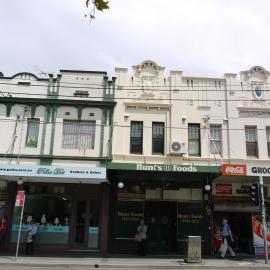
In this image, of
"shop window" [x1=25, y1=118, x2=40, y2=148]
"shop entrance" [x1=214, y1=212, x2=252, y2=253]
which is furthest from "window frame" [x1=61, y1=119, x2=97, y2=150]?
"shop entrance" [x1=214, y1=212, x2=252, y2=253]

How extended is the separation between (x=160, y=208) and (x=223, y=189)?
349cm

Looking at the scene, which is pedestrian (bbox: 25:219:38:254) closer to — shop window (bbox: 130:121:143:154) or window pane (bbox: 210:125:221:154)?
shop window (bbox: 130:121:143:154)

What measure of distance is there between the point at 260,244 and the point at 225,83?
28.4 ft

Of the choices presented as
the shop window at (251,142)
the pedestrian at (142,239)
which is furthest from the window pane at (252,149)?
the pedestrian at (142,239)

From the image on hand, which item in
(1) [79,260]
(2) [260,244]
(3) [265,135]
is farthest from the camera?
(3) [265,135]

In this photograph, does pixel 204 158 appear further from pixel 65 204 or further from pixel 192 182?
pixel 65 204

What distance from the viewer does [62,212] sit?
19938 millimetres

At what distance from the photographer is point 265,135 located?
20.9 metres

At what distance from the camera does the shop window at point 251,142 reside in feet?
68.5

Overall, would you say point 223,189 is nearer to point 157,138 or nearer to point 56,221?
point 157,138

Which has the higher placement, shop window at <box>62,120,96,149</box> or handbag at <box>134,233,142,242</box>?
shop window at <box>62,120,96,149</box>

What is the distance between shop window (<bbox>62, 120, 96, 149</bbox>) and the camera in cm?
2033

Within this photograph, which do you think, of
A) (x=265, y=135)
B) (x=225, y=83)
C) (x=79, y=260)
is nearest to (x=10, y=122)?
(x=79, y=260)

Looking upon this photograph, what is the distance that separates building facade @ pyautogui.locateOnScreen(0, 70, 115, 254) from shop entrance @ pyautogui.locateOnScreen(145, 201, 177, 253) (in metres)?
2.49
